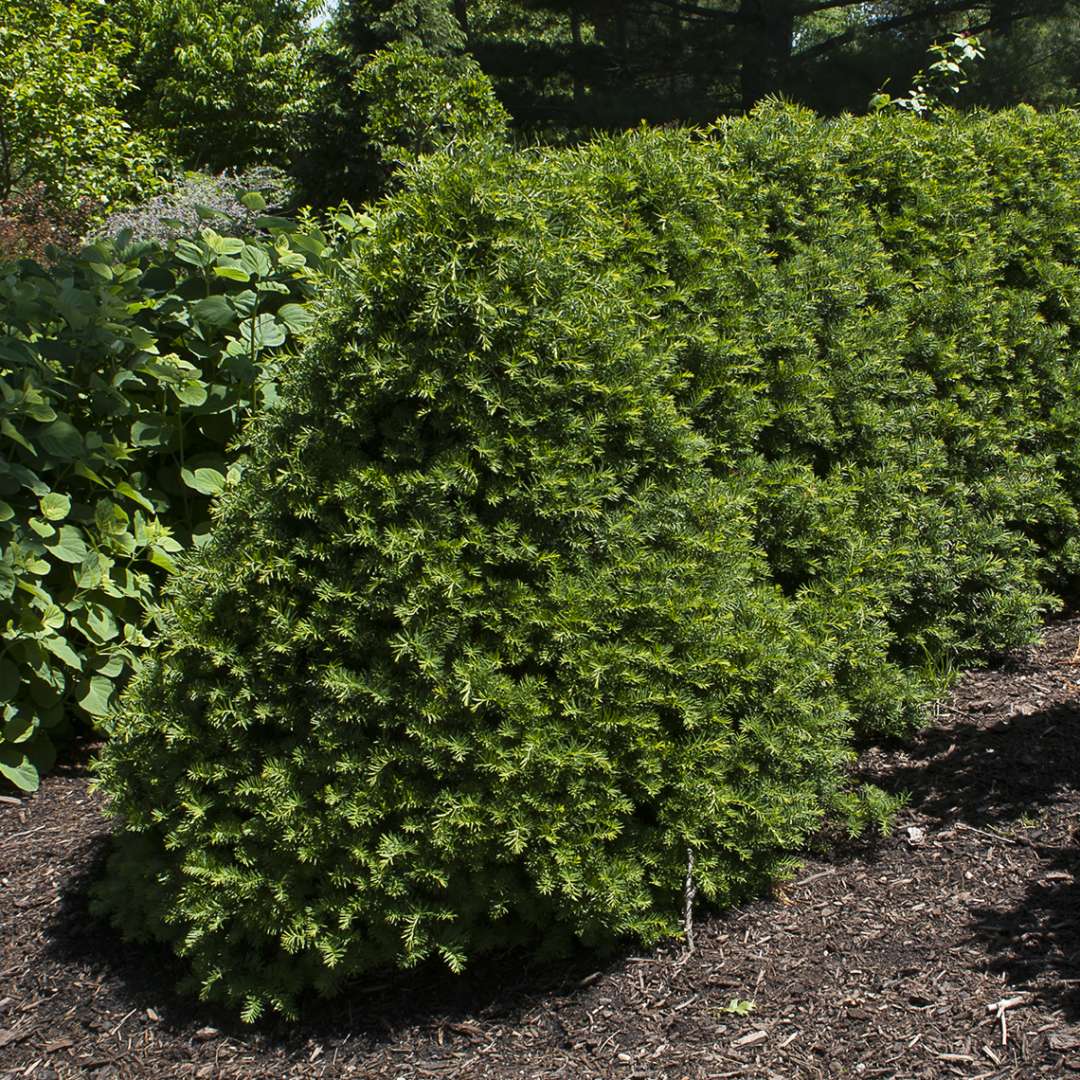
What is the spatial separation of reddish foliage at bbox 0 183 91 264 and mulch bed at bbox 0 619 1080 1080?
10.0 meters

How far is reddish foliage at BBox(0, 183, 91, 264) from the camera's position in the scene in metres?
12.1

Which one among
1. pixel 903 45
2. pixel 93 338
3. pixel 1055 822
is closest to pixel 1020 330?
pixel 1055 822

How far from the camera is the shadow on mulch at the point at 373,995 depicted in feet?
9.23

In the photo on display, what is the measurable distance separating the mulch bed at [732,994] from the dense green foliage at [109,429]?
73cm

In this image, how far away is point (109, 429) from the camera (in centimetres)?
398

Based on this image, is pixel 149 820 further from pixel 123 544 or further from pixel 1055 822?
pixel 1055 822

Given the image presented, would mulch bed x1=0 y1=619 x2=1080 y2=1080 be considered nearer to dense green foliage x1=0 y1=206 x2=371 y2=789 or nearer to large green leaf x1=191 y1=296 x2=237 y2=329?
dense green foliage x1=0 y1=206 x2=371 y2=789

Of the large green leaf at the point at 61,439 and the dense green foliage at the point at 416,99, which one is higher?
the dense green foliage at the point at 416,99

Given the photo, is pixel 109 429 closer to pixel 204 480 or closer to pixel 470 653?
pixel 204 480

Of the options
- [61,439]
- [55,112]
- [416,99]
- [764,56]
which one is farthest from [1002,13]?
[61,439]

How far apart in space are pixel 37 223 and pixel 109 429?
10701 mm

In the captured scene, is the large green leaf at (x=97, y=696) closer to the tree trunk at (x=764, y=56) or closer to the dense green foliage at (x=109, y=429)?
the dense green foliage at (x=109, y=429)

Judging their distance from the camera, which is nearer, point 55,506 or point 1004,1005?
point 1004,1005

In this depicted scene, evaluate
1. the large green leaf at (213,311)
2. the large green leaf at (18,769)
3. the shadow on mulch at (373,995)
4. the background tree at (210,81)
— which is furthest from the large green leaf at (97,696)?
the background tree at (210,81)
